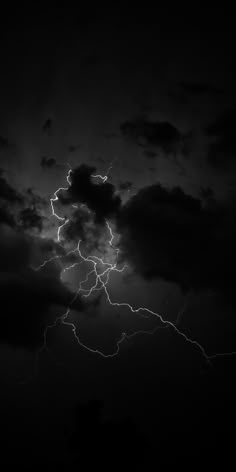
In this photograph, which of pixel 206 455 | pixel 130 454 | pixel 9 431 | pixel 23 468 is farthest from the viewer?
pixel 9 431

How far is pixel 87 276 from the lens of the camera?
9328mm

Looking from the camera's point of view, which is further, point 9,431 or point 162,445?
point 9,431

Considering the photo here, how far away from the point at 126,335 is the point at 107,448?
13.6 feet

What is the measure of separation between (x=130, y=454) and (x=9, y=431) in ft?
21.6

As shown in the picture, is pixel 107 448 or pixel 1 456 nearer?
pixel 107 448

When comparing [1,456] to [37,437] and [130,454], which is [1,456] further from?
[130,454]

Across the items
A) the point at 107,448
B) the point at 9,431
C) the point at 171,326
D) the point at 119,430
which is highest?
the point at 171,326

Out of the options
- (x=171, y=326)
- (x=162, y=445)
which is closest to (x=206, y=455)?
(x=162, y=445)

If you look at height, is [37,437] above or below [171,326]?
below

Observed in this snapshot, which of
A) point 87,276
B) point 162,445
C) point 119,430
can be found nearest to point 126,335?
point 87,276

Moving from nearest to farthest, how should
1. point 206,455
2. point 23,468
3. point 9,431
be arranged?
1. point 206,455
2. point 23,468
3. point 9,431

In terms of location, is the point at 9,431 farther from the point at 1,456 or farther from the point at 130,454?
the point at 130,454

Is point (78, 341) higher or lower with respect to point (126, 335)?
lower

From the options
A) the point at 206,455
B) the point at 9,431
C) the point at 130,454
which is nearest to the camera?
the point at 130,454
